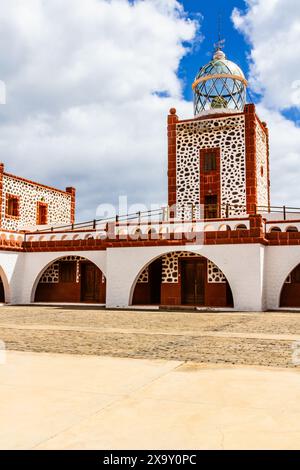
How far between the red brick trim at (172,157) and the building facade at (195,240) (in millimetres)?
46

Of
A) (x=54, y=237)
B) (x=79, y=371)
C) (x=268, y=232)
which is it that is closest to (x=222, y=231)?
(x=268, y=232)

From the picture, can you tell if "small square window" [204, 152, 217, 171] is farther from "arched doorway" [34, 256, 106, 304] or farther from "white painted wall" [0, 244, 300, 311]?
"arched doorway" [34, 256, 106, 304]

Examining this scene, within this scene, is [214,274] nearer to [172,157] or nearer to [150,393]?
[172,157]

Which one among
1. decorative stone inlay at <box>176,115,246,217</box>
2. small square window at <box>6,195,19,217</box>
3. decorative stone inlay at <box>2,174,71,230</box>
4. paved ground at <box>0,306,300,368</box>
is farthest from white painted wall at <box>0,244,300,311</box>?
decorative stone inlay at <box>2,174,71,230</box>

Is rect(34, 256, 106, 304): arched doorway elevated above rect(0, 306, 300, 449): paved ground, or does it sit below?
above

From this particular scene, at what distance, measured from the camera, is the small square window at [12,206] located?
967 inches

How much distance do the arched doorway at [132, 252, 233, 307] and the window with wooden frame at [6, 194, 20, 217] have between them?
9475 mm

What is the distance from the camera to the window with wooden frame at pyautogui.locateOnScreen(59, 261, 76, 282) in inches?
807

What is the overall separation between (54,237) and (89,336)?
11.7 m

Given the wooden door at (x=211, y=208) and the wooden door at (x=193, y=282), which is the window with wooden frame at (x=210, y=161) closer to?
the wooden door at (x=211, y=208)

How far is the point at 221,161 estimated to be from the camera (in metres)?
20.8

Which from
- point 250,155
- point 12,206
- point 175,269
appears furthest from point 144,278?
point 12,206

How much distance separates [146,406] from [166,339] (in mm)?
4406
